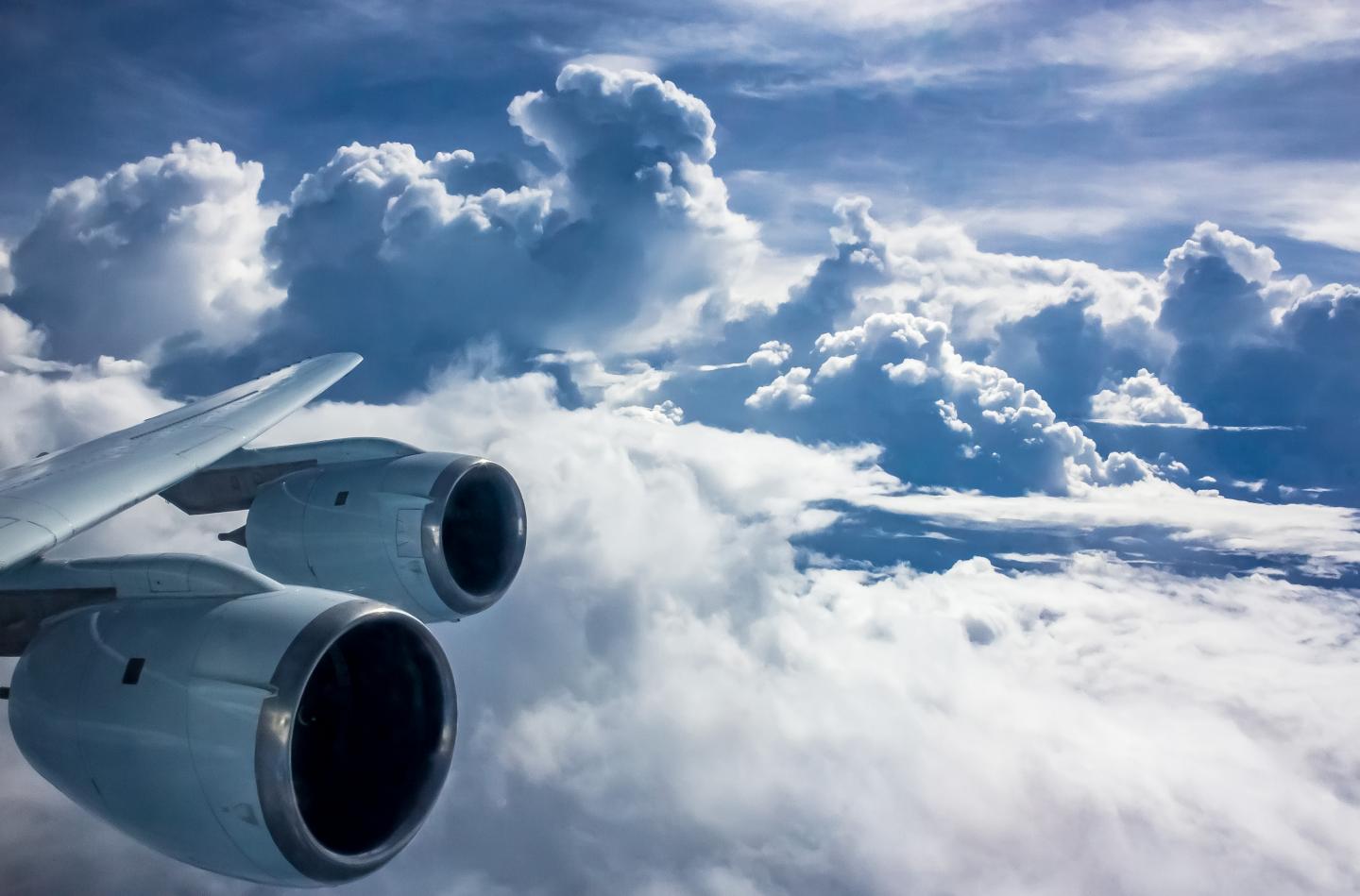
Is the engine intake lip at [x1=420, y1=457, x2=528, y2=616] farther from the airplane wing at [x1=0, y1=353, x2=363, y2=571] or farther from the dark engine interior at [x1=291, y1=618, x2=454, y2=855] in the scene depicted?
the dark engine interior at [x1=291, y1=618, x2=454, y2=855]

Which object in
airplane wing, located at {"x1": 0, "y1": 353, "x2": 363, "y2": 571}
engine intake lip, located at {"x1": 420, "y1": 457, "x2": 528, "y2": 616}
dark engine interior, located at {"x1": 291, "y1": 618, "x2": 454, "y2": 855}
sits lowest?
dark engine interior, located at {"x1": 291, "y1": 618, "x2": 454, "y2": 855}

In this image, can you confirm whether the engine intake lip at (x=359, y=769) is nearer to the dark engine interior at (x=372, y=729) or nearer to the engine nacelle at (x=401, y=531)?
the dark engine interior at (x=372, y=729)

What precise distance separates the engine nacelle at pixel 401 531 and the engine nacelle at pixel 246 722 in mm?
3288

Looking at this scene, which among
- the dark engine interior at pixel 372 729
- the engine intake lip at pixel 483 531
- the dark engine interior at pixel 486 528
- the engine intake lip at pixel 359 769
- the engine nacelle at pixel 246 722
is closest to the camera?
the engine intake lip at pixel 359 769

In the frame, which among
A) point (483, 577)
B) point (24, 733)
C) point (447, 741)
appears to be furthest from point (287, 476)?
point (447, 741)

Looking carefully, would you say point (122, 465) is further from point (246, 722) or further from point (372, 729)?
point (372, 729)

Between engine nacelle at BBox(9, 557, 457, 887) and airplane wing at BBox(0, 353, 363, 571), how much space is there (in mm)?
852

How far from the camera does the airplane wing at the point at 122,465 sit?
6.29m

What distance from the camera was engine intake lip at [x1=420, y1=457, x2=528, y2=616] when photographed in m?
11.3

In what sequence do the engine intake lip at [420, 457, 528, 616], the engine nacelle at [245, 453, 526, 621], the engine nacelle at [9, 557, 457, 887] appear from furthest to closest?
the engine intake lip at [420, 457, 528, 616]
the engine nacelle at [245, 453, 526, 621]
the engine nacelle at [9, 557, 457, 887]

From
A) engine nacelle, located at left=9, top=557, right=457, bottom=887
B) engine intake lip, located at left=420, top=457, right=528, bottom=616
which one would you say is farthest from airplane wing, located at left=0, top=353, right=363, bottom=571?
engine intake lip, located at left=420, top=457, right=528, bottom=616

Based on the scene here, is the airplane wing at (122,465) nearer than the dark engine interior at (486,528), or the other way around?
the airplane wing at (122,465)

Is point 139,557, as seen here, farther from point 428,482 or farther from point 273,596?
point 428,482

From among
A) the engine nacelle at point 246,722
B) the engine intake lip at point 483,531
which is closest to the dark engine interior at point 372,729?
the engine nacelle at point 246,722
